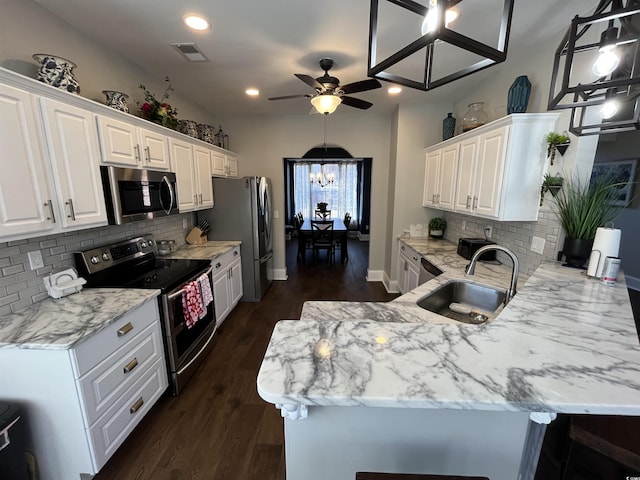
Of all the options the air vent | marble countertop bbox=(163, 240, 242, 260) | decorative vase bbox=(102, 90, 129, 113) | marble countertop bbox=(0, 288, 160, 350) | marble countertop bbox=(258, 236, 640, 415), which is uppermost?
the air vent

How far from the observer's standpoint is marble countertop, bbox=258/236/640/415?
0.66 meters

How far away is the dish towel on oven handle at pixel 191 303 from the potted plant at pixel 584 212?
2866 mm

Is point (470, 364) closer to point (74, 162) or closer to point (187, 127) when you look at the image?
point (74, 162)

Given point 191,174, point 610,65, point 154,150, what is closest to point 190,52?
point 154,150

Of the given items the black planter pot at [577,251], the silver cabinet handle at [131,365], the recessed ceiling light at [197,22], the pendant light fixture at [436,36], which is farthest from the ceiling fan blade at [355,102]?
the silver cabinet handle at [131,365]

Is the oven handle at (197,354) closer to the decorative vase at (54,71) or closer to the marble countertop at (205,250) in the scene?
the marble countertop at (205,250)

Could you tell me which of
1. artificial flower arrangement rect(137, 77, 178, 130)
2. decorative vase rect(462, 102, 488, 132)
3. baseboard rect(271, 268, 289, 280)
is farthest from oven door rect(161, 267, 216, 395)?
decorative vase rect(462, 102, 488, 132)

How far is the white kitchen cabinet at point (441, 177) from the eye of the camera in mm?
2922

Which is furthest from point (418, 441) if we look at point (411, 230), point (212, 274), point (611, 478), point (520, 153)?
point (411, 230)

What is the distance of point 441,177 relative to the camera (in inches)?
126

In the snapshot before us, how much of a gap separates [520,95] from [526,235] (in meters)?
1.14

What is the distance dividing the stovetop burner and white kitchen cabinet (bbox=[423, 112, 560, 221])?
8.75 feet

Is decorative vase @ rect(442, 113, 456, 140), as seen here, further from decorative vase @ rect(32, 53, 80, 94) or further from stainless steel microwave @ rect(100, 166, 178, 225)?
decorative vase @ rect(32, 53, 80, 94)

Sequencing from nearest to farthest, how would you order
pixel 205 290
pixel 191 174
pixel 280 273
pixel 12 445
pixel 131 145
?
pixel 12 445
pixel 131 145
pixel 205 290
pixel 191 174
pixel 280 273
